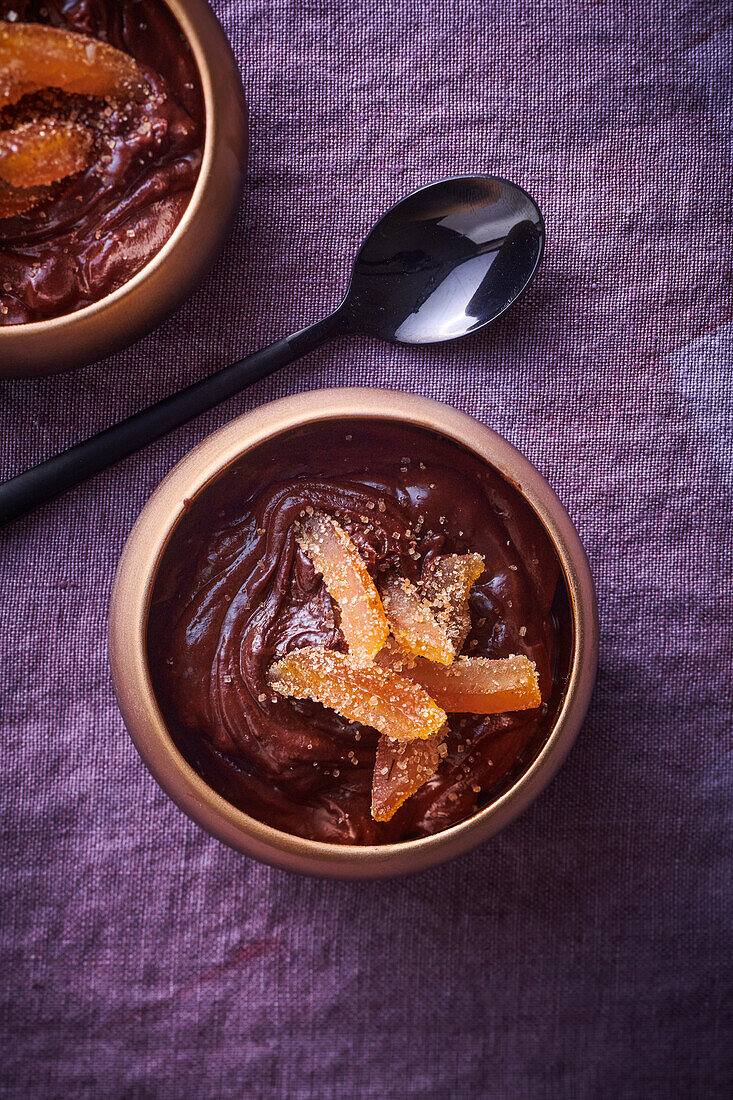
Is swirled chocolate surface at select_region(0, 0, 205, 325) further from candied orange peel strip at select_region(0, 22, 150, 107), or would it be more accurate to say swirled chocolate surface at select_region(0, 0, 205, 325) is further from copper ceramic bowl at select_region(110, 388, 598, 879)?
copper ceramic bowl at select_region(110, 388, 598, 879)

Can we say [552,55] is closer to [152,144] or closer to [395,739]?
[152,144]

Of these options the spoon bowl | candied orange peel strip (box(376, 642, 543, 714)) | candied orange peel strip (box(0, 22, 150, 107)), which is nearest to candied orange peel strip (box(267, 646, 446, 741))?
candied orange peel strip (box(376, 642, 543, 714))

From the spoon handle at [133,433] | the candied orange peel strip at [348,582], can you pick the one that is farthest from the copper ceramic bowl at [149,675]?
the spoon handle at [133,433]

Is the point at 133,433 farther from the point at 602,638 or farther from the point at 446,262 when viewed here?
the point at 602,638

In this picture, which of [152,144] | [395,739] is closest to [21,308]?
[152,144]

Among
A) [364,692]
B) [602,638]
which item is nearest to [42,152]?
[364,692]

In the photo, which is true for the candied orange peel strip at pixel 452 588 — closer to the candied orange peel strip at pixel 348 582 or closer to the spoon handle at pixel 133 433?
the candied orange peel strip at pixel 348 582
